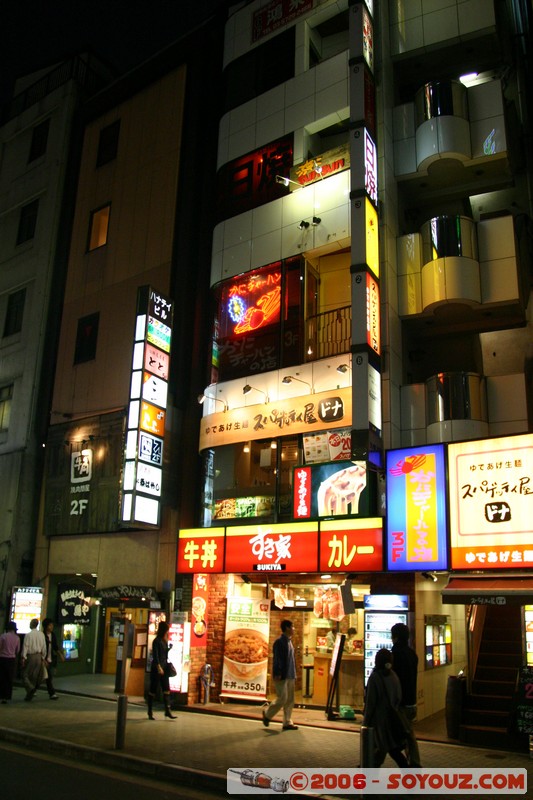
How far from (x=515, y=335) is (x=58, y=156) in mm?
17829

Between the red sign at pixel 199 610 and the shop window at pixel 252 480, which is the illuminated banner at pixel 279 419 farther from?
the red sign at pixel 199 610

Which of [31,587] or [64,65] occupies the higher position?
[64,65]

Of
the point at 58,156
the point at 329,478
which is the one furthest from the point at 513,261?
the point at 58,156

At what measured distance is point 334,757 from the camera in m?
10.6

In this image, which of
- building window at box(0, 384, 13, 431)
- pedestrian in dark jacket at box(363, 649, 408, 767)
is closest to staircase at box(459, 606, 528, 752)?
pedestrian in dark jacket at box(363, 649, 408, 767)

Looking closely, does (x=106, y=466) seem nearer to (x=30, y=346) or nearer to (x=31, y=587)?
(x=31, y=587)

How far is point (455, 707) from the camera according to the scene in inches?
491

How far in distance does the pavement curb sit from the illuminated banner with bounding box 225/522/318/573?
17.6ft

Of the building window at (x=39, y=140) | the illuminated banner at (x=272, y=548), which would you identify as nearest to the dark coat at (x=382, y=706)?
the illuminated banner at (x=272, y=548)

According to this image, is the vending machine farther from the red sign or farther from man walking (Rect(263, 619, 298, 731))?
the red sign

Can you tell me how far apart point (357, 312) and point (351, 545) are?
4.71 meters

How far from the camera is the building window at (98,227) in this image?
74.3ft

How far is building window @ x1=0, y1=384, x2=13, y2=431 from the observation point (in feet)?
76.4

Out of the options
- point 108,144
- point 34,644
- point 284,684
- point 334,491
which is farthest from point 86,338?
point 284,684
